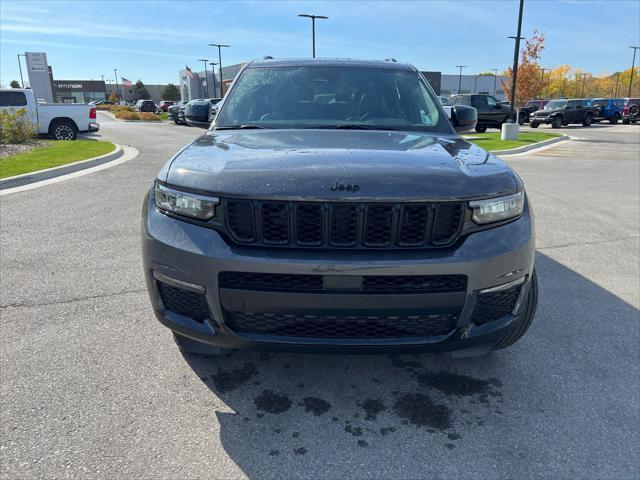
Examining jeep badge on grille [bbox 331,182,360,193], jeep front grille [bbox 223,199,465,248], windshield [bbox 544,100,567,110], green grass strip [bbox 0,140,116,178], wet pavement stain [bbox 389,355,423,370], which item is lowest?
wet pavement stain [bbox 389,355,423,370]

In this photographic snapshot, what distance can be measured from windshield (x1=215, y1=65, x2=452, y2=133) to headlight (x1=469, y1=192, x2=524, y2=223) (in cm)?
118

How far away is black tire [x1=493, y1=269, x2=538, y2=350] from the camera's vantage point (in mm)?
2446

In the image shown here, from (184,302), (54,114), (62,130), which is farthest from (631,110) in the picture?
(184,302)

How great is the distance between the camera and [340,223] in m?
2.14

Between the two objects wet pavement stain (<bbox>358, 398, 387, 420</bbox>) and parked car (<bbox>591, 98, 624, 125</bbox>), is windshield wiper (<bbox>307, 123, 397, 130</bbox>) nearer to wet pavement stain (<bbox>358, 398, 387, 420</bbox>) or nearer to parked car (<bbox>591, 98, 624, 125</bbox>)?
wet pavement stain (<bbox>358, 398, 387, 420</bbox>)

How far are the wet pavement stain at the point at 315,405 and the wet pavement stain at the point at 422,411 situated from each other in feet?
1.17

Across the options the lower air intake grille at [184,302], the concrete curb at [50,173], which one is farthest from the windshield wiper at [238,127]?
the concrete curb at [50,173]

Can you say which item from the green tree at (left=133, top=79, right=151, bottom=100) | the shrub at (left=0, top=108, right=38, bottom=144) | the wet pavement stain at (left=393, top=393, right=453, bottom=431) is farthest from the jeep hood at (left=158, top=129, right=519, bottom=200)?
the green tree at (left=133, top=79, right=151, bottom=100)

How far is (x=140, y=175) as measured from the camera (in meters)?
9.69

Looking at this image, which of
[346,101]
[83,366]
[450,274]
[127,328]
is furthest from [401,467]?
[346,101]

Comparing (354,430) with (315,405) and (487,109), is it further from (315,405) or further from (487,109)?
(487,109)

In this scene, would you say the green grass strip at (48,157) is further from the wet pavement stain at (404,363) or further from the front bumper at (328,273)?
the wet pavement stain at (404,363)

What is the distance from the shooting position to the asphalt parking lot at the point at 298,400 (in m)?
2.14

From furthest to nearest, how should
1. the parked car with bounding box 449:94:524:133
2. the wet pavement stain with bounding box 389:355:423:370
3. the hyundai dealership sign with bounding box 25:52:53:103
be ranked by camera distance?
the hyundai dealership sign with bounding box 25:52:53:103, the parked car with bounding box 449:94:524:133, the wet pavement stain with bounding box 389:355:423:370
